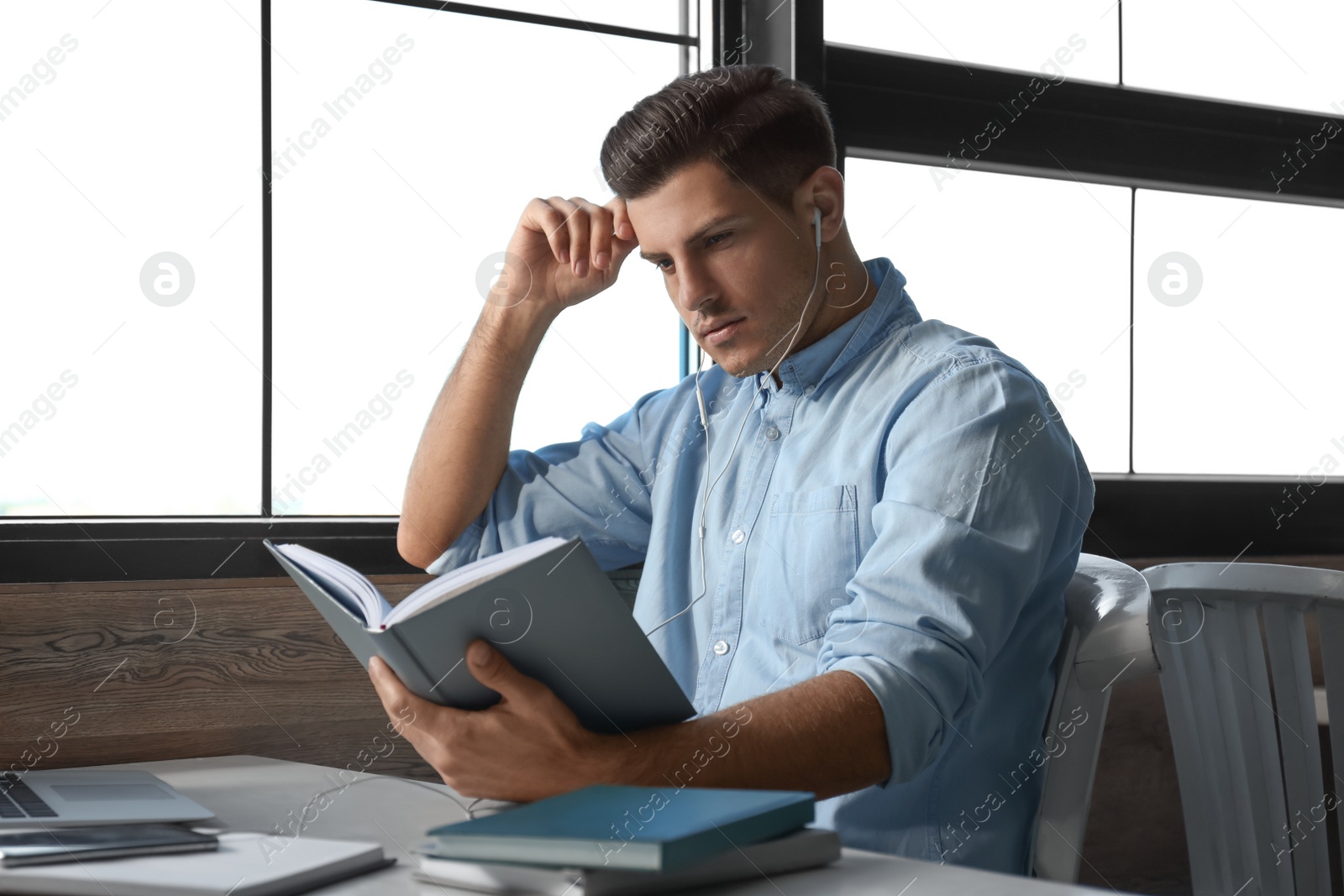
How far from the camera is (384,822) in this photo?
101 centimetres

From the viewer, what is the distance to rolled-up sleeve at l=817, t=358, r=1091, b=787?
1015 mm

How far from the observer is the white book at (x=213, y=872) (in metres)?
0.75

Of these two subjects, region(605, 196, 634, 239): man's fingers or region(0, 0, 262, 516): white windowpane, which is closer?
region(605, 196, 634, 239): man's fingers

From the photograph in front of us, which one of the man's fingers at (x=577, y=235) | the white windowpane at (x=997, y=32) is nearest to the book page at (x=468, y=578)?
the man's fingers at (x=577, y=235)

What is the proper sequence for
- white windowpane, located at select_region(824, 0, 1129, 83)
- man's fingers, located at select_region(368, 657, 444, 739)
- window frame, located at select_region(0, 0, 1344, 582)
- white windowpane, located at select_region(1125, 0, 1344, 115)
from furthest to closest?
1. white windowpane, located at select_region(1125, 0, 1344, 115)
2. white windowpane, located at select_region(824, 0, 1129, 83)
3. window frame, located at select_region(0, 0, 1344, 582)
4. man's fingers, located at select_region(368, 657, 444, 739)

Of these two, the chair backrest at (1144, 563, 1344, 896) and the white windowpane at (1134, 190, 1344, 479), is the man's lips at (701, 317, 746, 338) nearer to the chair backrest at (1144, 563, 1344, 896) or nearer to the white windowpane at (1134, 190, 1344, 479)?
the chair backrest at (1144, 563, 1344, 896)

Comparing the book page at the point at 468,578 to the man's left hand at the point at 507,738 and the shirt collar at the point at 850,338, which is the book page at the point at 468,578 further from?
the shirt collar at the point at 850,338

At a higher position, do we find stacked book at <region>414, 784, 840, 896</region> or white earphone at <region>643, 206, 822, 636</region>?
white earphone at <region>643, 206, 822, 636</region>

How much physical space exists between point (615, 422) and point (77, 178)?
0.83 meters

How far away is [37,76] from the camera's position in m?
1.59

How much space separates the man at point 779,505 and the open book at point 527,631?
21 mm

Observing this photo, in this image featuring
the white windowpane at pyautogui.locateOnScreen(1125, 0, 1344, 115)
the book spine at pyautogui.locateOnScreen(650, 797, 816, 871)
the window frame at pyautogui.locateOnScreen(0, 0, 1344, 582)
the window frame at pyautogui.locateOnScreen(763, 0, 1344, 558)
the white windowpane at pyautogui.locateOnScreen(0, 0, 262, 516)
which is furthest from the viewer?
the white windowpane at pyautogui.locateOnScreen(1125, 0, 1344, 115)

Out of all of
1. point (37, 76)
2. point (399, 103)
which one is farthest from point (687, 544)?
point (37, 76)

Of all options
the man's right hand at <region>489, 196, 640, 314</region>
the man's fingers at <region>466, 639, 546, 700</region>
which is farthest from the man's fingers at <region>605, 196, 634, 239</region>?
the man's fingers at <region>466, 639, 546, 700</region>
